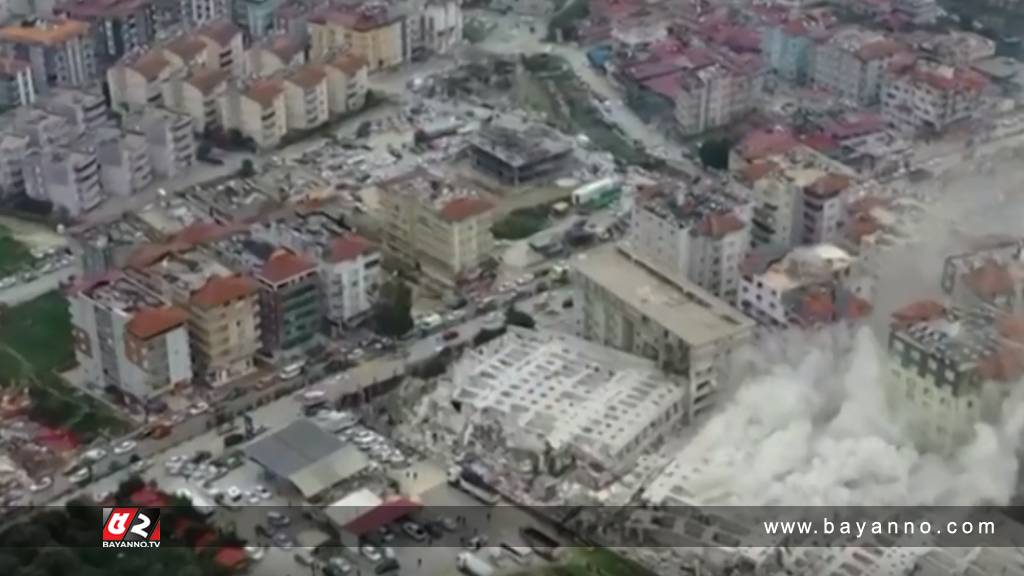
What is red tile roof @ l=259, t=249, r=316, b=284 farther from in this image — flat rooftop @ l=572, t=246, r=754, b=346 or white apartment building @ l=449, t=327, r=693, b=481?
flat rooftop @ l=572, t=246, r=754, b=346

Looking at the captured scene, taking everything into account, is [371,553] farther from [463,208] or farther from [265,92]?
[265,92]

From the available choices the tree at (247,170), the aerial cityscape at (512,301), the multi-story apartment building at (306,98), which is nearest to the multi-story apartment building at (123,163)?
the aerial cityscape at (512,301)

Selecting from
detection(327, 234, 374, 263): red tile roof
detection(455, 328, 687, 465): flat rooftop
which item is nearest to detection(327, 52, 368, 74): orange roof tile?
detection(327, 234, 374, 263): red tile roof

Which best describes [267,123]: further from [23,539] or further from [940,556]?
[940,556]

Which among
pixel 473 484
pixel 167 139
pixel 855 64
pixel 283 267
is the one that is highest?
pixel 283 267

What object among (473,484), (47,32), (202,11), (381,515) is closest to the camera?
(381,515)

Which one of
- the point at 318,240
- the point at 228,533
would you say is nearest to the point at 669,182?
the point at 318,240

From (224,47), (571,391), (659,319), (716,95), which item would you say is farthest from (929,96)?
(224,47)

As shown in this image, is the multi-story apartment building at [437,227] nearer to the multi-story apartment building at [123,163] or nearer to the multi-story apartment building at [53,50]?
the multi-story apartment building at [123,163]
